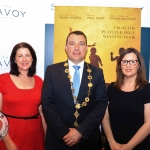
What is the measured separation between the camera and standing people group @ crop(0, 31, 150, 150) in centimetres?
241

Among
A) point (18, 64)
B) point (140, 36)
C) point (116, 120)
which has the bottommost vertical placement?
point (116, 120)

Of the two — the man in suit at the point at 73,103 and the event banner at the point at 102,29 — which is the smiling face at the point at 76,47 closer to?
the man in suit at the point at 73,103

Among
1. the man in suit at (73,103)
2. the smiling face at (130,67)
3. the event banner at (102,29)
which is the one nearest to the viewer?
the man in suit at (73,103)

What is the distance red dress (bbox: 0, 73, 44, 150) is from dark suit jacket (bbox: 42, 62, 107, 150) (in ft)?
0.74

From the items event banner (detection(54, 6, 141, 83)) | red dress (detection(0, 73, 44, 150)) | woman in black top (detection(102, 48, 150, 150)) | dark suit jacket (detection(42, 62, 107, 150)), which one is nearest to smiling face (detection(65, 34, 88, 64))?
dark suit jacket (detection(42, 62, 107, 150))

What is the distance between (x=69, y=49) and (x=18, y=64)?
0.62 m

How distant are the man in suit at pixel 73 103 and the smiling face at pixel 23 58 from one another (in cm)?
34

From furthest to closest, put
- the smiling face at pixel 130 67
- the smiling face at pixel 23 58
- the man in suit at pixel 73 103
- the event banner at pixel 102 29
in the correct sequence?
the event banner at pixel 102 29
the smiling face at pixel 23 58
the smiling face at pixel 130 67
the man in suit at pixel 73 103

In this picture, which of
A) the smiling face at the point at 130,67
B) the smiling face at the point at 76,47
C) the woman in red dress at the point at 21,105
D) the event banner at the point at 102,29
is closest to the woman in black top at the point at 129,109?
the smiling face at the point at 130,67

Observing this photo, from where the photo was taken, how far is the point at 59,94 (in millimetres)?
2445

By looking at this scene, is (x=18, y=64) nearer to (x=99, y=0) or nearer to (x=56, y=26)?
(x=56, y=26)

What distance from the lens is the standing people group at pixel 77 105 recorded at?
7.90 ft

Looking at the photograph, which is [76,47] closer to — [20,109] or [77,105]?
[77,105]

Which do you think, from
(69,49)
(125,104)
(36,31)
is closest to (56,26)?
(36,31)
